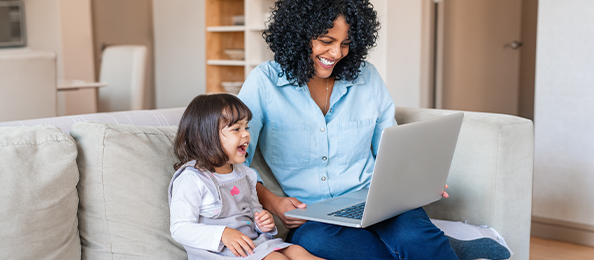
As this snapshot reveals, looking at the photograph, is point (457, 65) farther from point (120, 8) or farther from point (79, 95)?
point (120, 8)

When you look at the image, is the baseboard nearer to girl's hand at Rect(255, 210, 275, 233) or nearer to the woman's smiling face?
the woman's smiling face

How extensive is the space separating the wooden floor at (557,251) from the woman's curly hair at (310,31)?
1.35m

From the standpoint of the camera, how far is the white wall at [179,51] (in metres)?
3.99

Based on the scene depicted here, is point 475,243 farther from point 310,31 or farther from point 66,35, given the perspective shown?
point 66,35

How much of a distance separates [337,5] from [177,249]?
29.5 inches

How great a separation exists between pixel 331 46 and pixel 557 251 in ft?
5.15

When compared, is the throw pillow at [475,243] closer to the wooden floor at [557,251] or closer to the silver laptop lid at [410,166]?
the silver laptop lid at [410,166]

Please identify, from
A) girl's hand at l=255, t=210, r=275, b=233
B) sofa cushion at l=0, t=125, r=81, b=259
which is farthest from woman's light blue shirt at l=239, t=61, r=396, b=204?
sofa cushion at l=0, t=125, r=81, b=259

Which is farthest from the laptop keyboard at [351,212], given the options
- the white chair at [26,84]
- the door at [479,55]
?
the door at [479,55]

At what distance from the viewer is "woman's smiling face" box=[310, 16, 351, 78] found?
4.51ft

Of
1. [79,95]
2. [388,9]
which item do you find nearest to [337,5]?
[388,9]

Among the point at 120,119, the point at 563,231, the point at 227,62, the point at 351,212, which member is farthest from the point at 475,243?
the point at 227,62

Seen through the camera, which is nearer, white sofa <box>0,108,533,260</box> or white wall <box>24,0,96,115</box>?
white sofa <box>0,108,533,260</box>

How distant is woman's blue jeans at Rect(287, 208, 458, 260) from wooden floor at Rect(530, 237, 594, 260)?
1261mm
